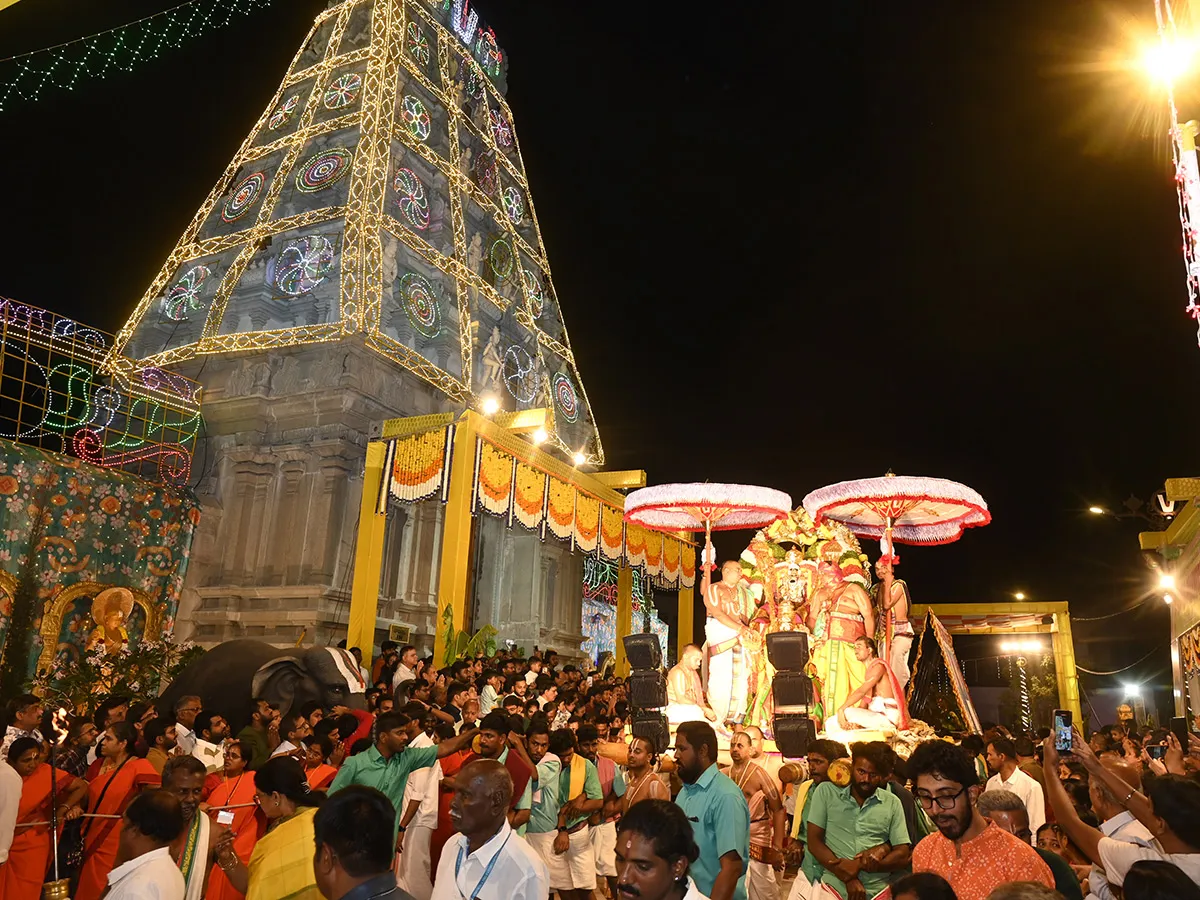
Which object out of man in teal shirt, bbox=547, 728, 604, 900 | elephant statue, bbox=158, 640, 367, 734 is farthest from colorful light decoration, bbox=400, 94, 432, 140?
man in teal shirt, bbox=547, 728, 604, 900

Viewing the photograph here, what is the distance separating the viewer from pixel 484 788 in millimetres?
3488

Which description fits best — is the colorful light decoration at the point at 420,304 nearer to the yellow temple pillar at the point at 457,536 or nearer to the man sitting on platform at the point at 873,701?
the yellow temple pillar at the point at 457,536

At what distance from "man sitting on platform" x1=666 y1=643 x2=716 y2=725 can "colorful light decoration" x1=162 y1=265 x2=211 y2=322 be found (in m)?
13.2

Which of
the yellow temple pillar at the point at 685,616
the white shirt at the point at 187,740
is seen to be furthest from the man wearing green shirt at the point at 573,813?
the yellow temple pillar at the point at 685,616

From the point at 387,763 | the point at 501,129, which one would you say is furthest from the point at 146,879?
the point at 501,129

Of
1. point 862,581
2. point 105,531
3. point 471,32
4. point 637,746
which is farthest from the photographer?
point 471,32

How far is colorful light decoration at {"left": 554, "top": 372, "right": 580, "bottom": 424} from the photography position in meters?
24.0

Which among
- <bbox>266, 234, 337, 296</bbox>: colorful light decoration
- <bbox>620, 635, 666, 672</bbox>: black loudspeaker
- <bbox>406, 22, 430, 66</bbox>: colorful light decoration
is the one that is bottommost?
<bbox>620, 635, 666, 672</bbox>: black loudspeaker

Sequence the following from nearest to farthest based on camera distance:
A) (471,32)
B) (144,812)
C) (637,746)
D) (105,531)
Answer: (144,812) → (637,746) → (105,531) → (471,32)

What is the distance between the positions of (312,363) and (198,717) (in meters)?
Result: 11.6

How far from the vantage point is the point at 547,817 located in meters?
6.79

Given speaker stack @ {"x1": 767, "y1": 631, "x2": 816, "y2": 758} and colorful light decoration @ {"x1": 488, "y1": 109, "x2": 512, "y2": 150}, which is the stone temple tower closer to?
colorful light decoration @ {"x1": 488, "y1": 109, "x2": 512, "y2": 150}

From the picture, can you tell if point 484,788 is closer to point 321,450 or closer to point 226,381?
point 321,450

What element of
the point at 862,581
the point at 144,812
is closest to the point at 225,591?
the point at 862,581
